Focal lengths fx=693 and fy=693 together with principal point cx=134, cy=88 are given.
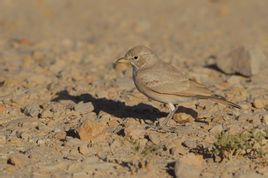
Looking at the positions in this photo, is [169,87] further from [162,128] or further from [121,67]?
[121,67]

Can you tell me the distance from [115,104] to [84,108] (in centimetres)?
56

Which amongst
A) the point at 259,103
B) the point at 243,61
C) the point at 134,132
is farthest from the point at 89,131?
the point at 243,61

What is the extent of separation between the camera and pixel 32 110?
864cm

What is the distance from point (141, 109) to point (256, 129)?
1.64 meters

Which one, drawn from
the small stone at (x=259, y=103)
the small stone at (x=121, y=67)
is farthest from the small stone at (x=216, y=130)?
the small stone at (x=121, y=67)

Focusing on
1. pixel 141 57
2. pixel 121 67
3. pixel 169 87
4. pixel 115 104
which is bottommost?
pixel 121 67

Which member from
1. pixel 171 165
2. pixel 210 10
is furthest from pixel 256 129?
pixel 210 10

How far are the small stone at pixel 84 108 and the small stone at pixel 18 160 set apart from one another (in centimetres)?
166

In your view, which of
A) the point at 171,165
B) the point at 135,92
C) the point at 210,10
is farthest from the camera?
the point at 210,10

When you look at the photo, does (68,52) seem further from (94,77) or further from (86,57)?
(94,77)

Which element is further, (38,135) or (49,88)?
(49,88)

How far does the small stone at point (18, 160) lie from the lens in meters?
6.91

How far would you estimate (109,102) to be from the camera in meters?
9.19

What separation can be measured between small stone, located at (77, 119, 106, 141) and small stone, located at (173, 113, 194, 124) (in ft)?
3.75
